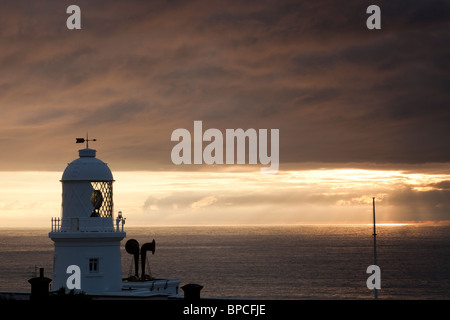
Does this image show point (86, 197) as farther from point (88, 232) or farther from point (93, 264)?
point (93, 264)

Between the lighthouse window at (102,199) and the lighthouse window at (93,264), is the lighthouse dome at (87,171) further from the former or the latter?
the lighthouse window at (93,264)

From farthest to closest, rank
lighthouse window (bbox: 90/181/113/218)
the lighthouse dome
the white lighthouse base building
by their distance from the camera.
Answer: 1. lighthouse window (bbox: 90/181/113/218)
2. the lighthouse dome
3. the white lighthouse base building

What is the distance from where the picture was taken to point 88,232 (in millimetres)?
37406

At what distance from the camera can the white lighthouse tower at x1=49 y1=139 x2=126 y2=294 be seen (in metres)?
37.4

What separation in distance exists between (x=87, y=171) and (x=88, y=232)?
337 cm

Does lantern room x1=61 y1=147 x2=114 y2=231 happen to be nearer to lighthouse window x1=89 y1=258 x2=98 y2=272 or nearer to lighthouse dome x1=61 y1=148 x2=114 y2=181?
lighthouse dome x1=61 y1=148 x2=114 y2=181

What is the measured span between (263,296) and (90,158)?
88965 millimetres

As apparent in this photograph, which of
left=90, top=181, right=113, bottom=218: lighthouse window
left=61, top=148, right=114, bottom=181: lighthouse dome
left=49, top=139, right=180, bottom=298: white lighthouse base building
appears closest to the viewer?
left=49, top=139, right=180, bottom=298: white lighthouse base building

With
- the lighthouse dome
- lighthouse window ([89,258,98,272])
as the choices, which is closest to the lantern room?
the lighthouse dome

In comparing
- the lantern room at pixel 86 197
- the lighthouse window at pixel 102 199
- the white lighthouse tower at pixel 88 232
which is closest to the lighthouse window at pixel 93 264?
the white lighthouse tower at pixel 88 232

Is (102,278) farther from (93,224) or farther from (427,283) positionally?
(427,283)

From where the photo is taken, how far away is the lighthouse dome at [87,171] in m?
38.2
